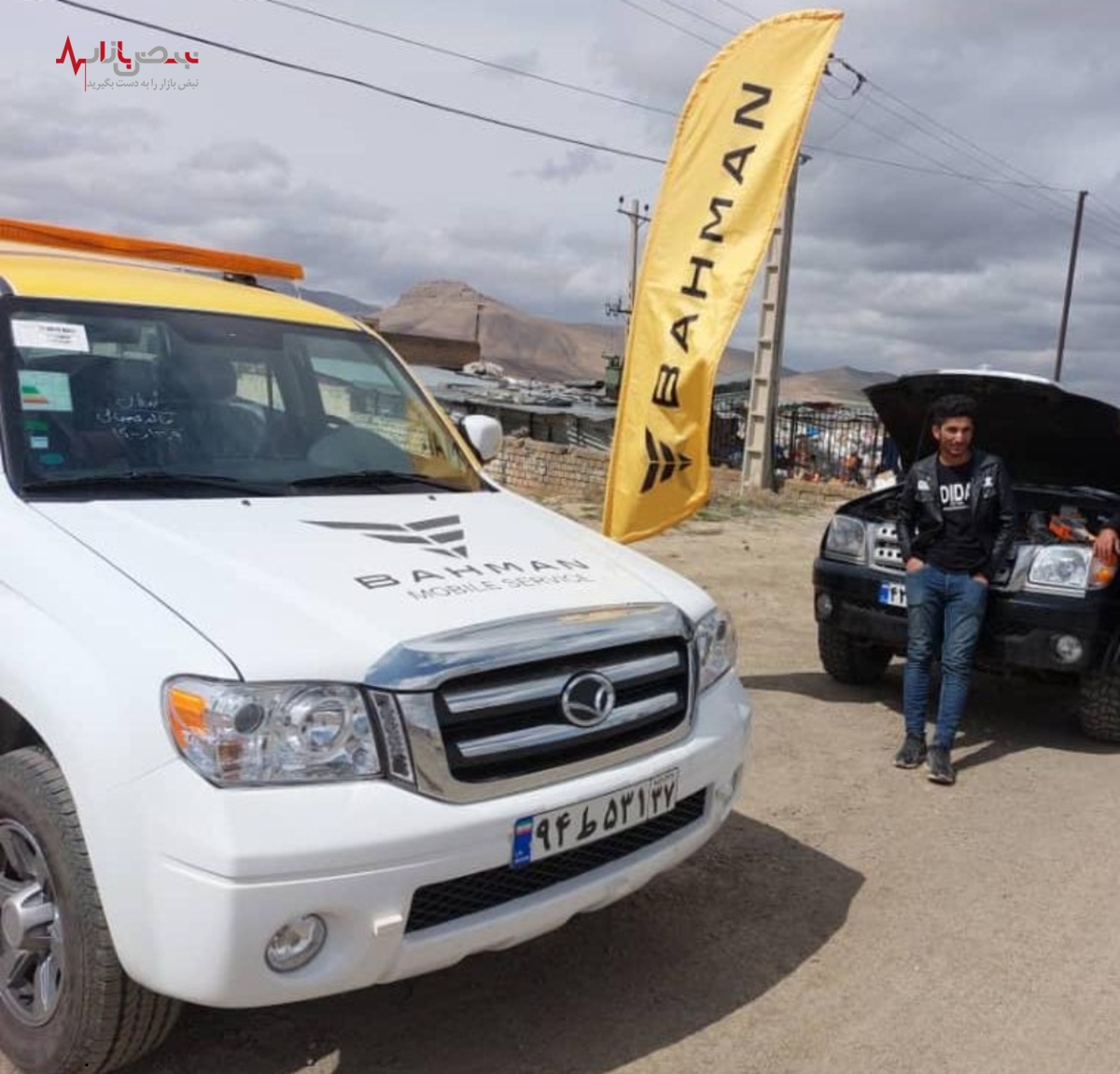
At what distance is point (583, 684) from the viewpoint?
8.75ft

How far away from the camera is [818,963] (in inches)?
134

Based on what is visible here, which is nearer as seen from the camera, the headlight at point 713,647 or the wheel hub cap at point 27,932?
the wheel hub cap at point 27,932

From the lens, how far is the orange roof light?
4.44 meters

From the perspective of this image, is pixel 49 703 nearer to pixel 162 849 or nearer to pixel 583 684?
pixel 162 849

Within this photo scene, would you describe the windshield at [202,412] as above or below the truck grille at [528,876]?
above

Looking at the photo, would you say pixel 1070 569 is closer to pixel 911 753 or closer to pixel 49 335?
pixel 911 753

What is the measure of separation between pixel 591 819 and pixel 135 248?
131 inches

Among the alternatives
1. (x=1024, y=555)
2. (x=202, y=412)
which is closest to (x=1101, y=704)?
(x=1024, y=555)

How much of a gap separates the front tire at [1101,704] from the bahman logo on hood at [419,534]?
3.88m

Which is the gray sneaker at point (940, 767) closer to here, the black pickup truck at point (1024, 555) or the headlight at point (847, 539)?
the black pickup truck at point (1024, 555)

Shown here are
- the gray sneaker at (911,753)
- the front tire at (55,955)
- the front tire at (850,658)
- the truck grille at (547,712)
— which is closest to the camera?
the front tire at (55,955)

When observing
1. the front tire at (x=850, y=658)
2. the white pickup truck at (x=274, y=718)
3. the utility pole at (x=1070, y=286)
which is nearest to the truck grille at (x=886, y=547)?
the front tire at (x=850, y=658)

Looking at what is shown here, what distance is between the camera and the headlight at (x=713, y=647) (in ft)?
10.4

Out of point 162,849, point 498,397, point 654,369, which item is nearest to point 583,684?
point 162,849
